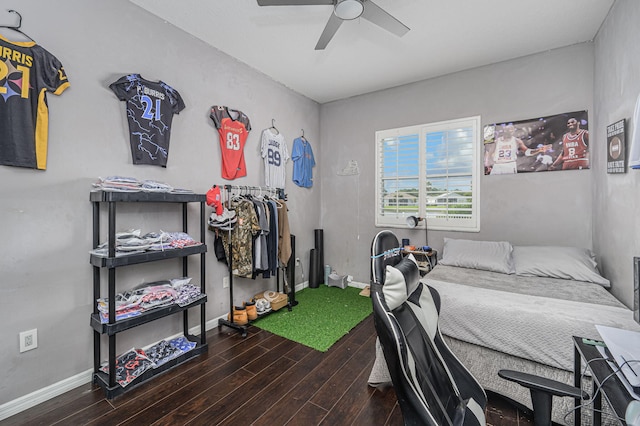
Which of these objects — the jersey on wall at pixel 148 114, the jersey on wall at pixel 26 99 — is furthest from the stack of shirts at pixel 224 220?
the jersey on wall at pixel 26 99

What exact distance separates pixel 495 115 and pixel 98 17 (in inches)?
156

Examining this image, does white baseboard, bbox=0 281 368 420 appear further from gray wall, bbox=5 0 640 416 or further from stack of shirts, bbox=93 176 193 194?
stack of shirts, bbox=93 176 193 194

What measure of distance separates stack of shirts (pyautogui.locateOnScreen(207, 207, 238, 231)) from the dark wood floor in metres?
1.17

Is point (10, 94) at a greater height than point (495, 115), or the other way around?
point (495, 115)

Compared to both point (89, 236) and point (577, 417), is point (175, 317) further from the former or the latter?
point (577, 417)

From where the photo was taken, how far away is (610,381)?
96cm

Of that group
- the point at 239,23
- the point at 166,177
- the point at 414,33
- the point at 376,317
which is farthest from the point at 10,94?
the point at 414,33

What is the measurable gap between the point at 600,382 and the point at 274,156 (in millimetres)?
3464

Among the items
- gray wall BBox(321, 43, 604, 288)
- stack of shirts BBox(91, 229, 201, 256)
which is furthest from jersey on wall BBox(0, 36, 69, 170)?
gray wall BBox(321, 43, 604, 288)

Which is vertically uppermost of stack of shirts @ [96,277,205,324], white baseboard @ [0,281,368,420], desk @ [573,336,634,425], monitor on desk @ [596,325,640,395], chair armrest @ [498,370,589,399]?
monitor on desk @ [596,325,640,395]

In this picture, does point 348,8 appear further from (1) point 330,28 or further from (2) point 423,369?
(2) point 423,369

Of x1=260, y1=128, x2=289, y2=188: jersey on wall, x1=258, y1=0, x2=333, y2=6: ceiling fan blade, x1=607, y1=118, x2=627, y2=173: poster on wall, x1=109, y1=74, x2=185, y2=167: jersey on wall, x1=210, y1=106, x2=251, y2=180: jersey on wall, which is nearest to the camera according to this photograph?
x1=258, y1=0, x2=333, y2=6: ceiling fan blade

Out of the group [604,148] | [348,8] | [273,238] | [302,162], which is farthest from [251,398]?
[604,148]

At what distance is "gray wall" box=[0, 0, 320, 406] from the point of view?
1.80 meters
